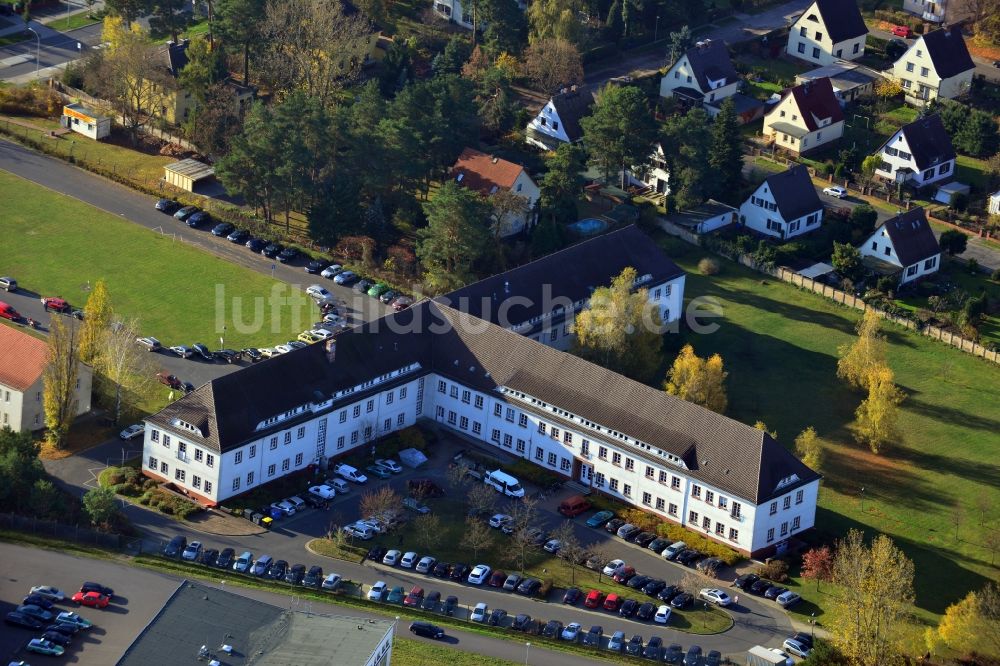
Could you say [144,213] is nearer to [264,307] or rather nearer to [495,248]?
[264,307]

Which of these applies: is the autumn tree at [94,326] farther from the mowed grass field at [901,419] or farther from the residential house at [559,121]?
the residential house at [559,121]

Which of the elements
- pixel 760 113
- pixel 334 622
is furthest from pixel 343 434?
pixel 760 113

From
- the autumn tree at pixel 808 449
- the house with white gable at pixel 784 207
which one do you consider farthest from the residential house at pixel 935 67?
the autumn tree at pixel 808 449

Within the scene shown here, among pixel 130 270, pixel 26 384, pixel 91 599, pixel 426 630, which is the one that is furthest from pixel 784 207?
pixel 91 599

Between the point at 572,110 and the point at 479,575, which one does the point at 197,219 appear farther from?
the point at 479,575

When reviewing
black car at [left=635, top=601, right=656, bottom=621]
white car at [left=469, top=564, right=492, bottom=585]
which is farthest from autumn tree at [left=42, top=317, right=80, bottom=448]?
black car at [left=635, top=601, right=656, bottom=621]

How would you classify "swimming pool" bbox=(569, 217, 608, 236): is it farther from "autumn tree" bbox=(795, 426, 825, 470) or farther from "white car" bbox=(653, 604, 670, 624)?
"white car" bbox=(653, 604, 670, 624)
